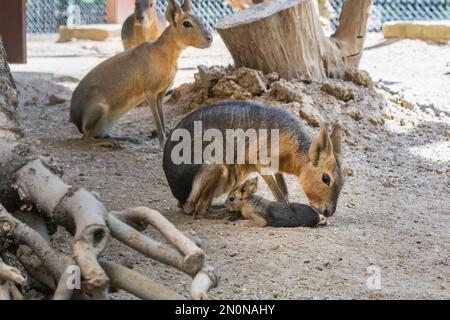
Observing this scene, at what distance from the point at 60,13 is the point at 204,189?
16415 millimetres

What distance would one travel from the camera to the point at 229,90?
7.93 meters

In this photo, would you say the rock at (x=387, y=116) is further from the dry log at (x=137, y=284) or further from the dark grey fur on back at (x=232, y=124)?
the dry log at (x=137, y=284)

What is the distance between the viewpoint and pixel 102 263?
10.4 feet

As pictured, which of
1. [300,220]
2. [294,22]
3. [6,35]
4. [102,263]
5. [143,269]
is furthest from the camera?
[6,35]

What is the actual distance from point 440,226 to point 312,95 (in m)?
2.92

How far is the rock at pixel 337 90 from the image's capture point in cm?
802

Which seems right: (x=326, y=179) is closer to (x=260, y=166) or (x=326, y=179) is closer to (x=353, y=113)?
(x=260, y=166)

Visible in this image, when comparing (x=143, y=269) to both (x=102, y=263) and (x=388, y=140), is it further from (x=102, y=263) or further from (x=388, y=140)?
(x=388, y=140)

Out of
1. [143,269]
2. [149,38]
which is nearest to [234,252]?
[143,269]

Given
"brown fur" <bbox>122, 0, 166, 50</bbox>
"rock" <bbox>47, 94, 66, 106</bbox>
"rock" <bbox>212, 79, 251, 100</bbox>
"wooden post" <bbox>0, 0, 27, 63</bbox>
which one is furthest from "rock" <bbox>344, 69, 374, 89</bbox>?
"wooden post" <bbox>0, 0, 27, 63</bbox>

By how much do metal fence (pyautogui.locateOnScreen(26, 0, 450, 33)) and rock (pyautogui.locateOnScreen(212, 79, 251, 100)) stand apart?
10263 millimetres

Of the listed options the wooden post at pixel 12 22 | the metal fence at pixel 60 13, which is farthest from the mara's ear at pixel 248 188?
the metal fence at pixel 60 13

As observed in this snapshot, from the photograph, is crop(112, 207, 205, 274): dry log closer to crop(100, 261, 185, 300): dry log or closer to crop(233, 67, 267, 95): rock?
crop(100, 261, 185, 300): dry log

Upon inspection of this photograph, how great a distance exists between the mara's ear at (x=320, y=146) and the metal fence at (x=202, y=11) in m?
13.1
